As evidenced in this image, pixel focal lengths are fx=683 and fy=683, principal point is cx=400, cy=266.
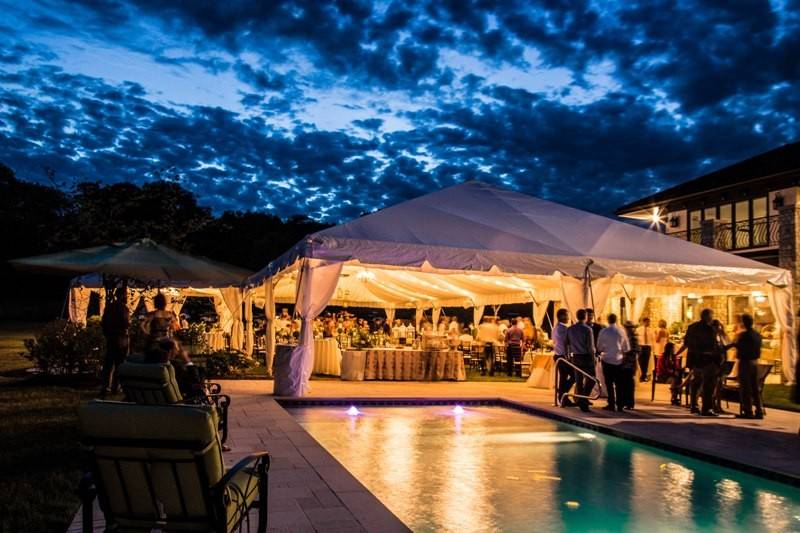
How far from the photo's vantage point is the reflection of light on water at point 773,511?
17.0 feet

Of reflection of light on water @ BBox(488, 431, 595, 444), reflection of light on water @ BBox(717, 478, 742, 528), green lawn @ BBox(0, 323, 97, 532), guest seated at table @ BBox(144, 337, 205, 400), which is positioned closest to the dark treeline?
green lawn @ BBox(0, 323, 97, 532)

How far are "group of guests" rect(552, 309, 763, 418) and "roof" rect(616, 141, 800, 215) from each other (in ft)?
41.8

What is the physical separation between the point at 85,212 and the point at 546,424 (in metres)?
11.8

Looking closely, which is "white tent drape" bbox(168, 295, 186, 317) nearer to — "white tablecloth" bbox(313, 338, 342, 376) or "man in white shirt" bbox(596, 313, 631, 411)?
"white tablecloth" bbox(313, 338, 342, 376)

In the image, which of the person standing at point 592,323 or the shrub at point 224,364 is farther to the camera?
the shrub at point 224,364

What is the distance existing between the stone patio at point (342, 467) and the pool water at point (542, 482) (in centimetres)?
39

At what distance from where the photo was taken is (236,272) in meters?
12.7

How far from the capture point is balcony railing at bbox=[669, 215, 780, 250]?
2130cm

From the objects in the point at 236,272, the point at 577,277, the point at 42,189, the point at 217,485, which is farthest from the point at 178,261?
the point at 42,189

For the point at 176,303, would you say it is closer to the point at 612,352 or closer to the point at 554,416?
the point at 554,416

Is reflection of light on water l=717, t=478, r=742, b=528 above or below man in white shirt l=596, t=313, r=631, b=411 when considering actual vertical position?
below

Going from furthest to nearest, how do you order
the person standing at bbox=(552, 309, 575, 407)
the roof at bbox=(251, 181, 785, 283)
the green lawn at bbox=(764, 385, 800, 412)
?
the roof at bbox=(251, 181, 785, 283) < the green lawn at bbox=(764, 385, 800, 412) < the person standing at bbox=(552, 309, 575, 407)

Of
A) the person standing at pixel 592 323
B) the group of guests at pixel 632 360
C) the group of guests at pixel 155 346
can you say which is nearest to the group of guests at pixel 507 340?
the person standing at pixel 592 323

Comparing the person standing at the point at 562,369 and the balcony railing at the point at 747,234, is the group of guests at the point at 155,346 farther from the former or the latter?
the balcony railing at the point at 747,234
